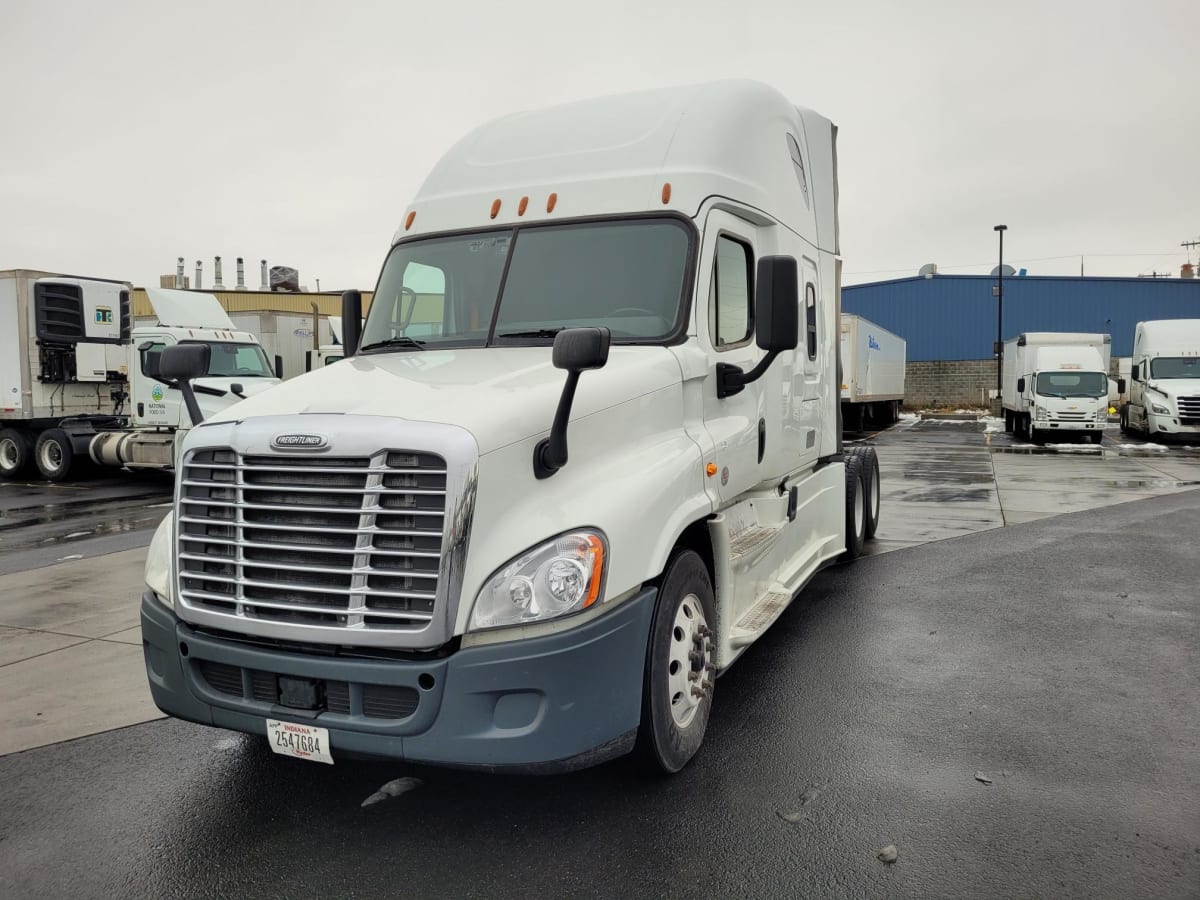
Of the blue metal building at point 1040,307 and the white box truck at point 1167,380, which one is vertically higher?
the blue metal building at point 1040,307

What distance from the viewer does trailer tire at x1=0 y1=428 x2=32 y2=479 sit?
62.5 ft

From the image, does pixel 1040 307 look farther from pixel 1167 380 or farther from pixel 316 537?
pixel 316 537

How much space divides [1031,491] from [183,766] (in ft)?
44.3

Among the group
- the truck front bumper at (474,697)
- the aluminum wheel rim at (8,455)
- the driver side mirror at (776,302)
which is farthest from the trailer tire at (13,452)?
the driver side mirror at (776,302)

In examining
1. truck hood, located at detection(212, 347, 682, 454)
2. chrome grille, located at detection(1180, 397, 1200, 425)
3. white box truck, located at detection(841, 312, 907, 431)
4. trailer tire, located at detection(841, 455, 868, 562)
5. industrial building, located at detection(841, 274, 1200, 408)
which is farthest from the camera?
industrial building, located at detection(841, 274, 1200, 408)

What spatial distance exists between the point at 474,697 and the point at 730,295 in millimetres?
2659

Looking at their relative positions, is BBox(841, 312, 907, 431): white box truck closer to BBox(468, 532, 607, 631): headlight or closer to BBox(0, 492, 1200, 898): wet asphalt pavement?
BBox(0, 492, 1200, 898): wet asphalt pavement

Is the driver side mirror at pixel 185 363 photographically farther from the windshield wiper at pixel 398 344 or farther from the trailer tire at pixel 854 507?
the trailer tire at pixel 854 507

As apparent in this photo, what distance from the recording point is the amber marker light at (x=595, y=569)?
11.5 ft

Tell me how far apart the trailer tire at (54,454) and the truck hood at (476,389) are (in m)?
16.3

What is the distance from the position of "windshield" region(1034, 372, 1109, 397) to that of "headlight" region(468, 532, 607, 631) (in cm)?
2528

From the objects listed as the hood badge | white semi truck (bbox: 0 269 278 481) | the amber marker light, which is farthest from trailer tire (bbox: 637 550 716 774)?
white semi truck (bbox: 0 269 278 481)

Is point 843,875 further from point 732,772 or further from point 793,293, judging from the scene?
point 793,293

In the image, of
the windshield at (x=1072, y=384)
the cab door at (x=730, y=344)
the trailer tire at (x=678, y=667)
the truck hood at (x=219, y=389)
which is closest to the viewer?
the trailer tire at (x=678, y=667)
